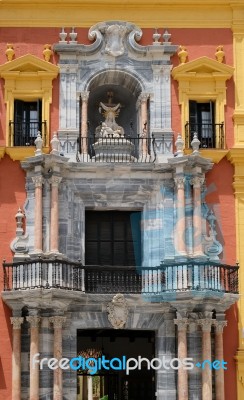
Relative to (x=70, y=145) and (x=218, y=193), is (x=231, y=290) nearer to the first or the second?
(x=218, y=193)

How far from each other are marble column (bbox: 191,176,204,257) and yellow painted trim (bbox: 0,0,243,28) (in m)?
4.33

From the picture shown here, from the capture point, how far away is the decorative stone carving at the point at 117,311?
21.2 m

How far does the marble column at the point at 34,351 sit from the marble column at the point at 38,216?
5.46ft

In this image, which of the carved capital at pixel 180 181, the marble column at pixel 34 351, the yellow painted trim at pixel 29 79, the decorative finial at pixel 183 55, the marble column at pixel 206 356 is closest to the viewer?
the marble column at pixel 34 351

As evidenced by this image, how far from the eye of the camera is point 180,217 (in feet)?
70.3

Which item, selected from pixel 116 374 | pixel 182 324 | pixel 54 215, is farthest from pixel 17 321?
pixel 116 374

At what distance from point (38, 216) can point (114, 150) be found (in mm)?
2692

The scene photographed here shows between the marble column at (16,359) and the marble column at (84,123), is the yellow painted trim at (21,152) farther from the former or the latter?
the marble column at (16,359)

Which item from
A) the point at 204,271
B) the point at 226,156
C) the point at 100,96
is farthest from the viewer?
the point at 100,96

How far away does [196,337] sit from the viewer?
21203 millimetres

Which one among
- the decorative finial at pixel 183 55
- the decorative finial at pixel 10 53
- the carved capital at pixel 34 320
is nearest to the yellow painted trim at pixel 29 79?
the decorative finial at pixel 10 53

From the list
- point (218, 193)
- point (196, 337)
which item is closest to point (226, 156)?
point (218, 193)

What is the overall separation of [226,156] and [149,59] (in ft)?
10.5

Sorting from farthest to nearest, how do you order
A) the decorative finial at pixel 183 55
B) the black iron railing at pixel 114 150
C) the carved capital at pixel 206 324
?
1. the decorative finial at pixel 183 55
2. the black iron railing at pixel 114 150
3. the carved capital at pixel 206 324
